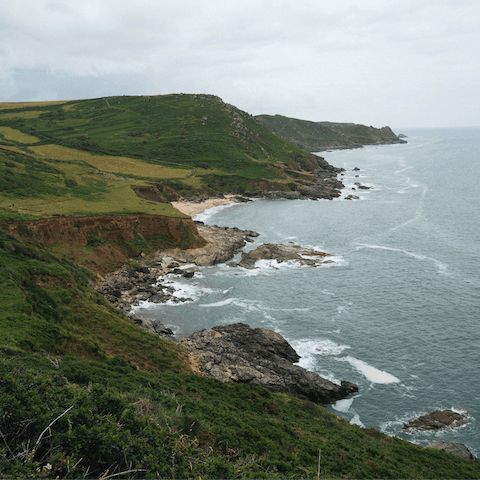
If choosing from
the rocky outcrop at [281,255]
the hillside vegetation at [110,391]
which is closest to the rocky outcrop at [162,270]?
the hillside vegetation at [110,391]

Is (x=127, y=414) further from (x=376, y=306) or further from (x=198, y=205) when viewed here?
(x=198, y=205)

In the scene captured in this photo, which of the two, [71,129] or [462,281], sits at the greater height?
[71,129]

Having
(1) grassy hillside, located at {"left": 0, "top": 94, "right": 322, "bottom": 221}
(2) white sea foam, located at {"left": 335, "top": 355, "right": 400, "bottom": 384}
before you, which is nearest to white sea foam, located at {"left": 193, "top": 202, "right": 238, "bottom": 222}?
(1) grassy hillside, located at {"left": 0, "top": 94, "right": 322, "bottom": 221}

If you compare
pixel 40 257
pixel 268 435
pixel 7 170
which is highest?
pixel 7 170

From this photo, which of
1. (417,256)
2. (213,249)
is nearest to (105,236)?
(213,249)

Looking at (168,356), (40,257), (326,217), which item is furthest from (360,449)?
(326,217)

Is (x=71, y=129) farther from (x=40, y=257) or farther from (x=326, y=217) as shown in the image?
(x=40, y=257)
